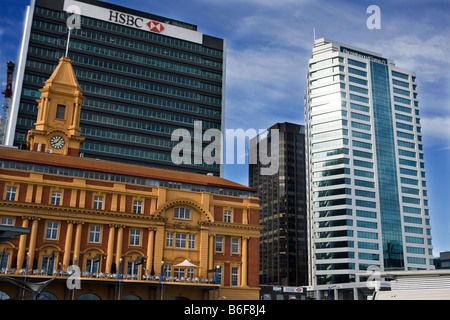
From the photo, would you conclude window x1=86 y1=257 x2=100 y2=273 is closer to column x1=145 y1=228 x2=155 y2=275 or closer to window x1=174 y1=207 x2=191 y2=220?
column x1=145 y1=228 x2=155 y2=275

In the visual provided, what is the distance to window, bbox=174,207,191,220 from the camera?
6838cm

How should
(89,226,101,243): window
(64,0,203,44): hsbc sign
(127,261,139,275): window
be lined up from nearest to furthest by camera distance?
(89,226,101,243): window, (127,261,139,275): window, (64,0,203,44): hsbc sign

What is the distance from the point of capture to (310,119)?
152750mm

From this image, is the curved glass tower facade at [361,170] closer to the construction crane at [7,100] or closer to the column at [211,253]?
the column at [211,253]

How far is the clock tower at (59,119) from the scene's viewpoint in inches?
3059

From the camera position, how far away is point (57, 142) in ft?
258

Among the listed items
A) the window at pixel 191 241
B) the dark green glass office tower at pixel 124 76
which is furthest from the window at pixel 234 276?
the dark green glass office tower at pixel 124 76

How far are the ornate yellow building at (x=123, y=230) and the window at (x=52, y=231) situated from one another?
0.40 feet

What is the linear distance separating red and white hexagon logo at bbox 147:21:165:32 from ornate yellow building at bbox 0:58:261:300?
255 ft

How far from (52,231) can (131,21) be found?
94.0 meters

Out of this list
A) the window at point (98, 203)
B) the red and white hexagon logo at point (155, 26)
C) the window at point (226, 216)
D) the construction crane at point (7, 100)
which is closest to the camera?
the window at point (98, 203)

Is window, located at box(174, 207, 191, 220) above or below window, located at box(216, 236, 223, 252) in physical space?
above

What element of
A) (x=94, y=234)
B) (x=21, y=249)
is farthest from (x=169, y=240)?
(x=21, y=249)

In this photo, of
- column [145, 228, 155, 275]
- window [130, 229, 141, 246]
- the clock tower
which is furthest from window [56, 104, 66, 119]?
column [145, 228, 155, 275]
